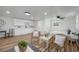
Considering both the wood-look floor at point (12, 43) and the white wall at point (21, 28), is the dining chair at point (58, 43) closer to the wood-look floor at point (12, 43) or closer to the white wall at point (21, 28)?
the wood-look floor at point (12, 43)

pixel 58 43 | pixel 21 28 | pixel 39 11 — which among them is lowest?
pixel 58 43

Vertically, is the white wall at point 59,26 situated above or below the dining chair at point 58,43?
above

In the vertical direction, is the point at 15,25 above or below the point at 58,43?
above

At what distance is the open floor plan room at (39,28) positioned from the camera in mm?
1790

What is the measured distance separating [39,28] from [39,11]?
0.34 m

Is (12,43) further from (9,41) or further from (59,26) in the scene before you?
(59,26)

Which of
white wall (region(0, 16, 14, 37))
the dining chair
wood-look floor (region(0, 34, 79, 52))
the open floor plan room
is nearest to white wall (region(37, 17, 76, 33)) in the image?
the open floor plan room

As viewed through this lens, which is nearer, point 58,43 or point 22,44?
point 22,44

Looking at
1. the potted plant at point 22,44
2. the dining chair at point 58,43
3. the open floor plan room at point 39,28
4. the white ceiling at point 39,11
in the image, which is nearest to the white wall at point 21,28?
the open floor plan room at point 39,28

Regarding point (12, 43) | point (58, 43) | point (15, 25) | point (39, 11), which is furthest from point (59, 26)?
point (12, 43)

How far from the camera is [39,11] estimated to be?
182 centimetres
